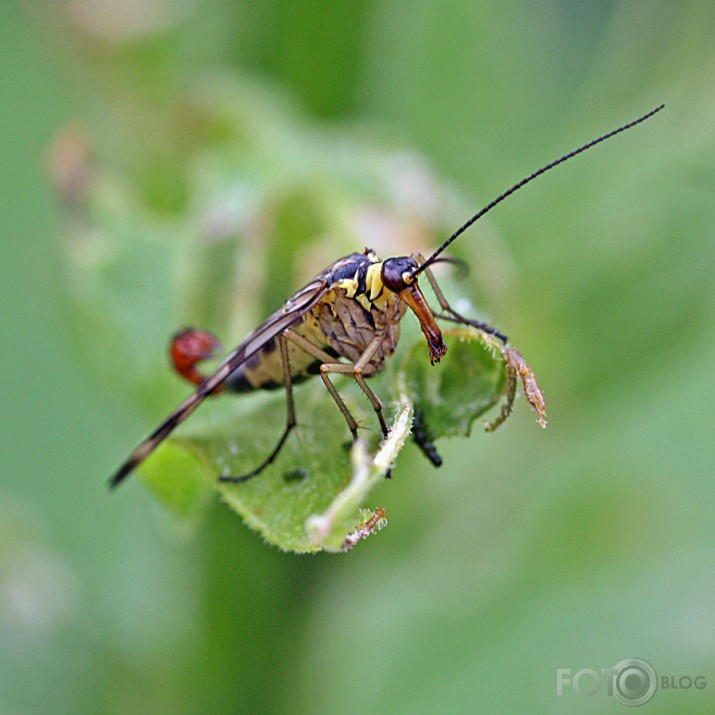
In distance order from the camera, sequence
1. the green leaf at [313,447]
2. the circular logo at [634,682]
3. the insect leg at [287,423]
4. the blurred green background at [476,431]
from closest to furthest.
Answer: the green leaf at [313,447], the insect leg at [287,423], the blurred green background at [476,431], the circular logo at [634,682]

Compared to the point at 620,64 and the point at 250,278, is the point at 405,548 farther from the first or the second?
the point at 620,64

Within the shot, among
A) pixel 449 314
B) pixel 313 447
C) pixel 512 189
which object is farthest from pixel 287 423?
pixel 512 189

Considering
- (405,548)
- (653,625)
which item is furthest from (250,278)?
(653,625)

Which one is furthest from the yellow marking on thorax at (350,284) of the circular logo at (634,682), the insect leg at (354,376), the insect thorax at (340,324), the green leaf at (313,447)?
the circular logo at (634,682)

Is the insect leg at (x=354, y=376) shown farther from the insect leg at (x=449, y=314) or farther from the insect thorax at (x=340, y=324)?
the insect leg at (x=449, y=314)

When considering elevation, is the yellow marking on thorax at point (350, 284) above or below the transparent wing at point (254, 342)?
above

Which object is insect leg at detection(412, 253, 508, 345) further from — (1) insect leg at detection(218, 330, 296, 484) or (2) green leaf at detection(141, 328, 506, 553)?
(1) insect leg at detection(218, 330, 296, 484)

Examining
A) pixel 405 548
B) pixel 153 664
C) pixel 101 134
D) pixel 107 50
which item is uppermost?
pixel 107 50

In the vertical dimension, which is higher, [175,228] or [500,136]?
[500,136]
